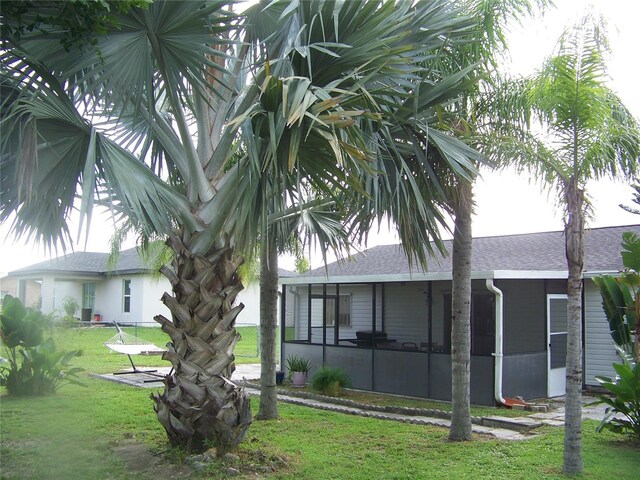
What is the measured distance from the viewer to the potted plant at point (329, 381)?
42.5 feet

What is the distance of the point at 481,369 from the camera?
466 inches

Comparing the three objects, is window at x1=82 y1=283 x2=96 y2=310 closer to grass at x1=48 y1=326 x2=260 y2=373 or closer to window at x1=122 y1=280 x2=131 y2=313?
window at x1=122 y1=280 x2=131 y2=313

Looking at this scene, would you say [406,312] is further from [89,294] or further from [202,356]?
[89,294]

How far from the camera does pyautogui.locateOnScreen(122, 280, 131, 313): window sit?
3146 centimetres

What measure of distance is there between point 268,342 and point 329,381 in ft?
11.3

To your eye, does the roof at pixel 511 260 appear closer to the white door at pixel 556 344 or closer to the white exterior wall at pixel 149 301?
the white door at pixel 556 344

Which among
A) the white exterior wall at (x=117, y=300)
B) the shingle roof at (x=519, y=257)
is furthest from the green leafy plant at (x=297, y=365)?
the white exterior wall at (x=117, y=300)

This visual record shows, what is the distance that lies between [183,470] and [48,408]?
212 cm

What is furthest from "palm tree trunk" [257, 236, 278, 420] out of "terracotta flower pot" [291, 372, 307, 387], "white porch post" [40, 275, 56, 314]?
"terracotta flower pot" [291, 372, 307, 387]

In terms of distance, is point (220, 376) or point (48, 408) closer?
point (220, 376)

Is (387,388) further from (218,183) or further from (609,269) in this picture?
(218,183)

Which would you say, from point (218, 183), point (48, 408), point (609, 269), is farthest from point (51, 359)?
point (609, 269)

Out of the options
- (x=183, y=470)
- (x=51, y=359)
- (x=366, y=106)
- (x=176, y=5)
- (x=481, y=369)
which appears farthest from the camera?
(x=481, y=369)

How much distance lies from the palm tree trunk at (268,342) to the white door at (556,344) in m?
6.23
